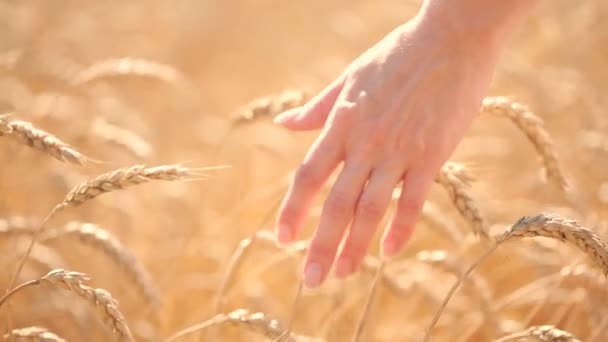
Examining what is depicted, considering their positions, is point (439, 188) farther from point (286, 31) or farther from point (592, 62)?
point (286, 31)

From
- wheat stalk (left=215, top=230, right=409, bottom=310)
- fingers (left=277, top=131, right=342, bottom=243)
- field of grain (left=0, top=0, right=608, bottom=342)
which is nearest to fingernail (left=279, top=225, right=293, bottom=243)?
fingers (left=277, top=131, right=342, bottom=243)

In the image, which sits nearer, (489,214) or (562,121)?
(489,214)

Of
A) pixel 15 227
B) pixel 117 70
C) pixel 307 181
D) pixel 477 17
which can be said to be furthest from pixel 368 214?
pixel 117 70

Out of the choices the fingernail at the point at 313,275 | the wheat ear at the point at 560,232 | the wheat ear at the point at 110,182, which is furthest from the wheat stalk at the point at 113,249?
the wheat ear at the point at 560,232

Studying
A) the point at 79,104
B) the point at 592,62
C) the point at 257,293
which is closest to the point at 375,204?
the point at 257,293

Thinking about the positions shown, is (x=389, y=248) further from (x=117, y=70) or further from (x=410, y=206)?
(x=117, y=70)

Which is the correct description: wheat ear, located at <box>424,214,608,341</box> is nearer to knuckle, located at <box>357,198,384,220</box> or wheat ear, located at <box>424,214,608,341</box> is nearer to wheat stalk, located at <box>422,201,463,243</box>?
knuckle, located at <box>357,198,384,220</box>

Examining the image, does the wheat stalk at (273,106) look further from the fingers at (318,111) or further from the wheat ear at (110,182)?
the wheat ear at (110,182)
